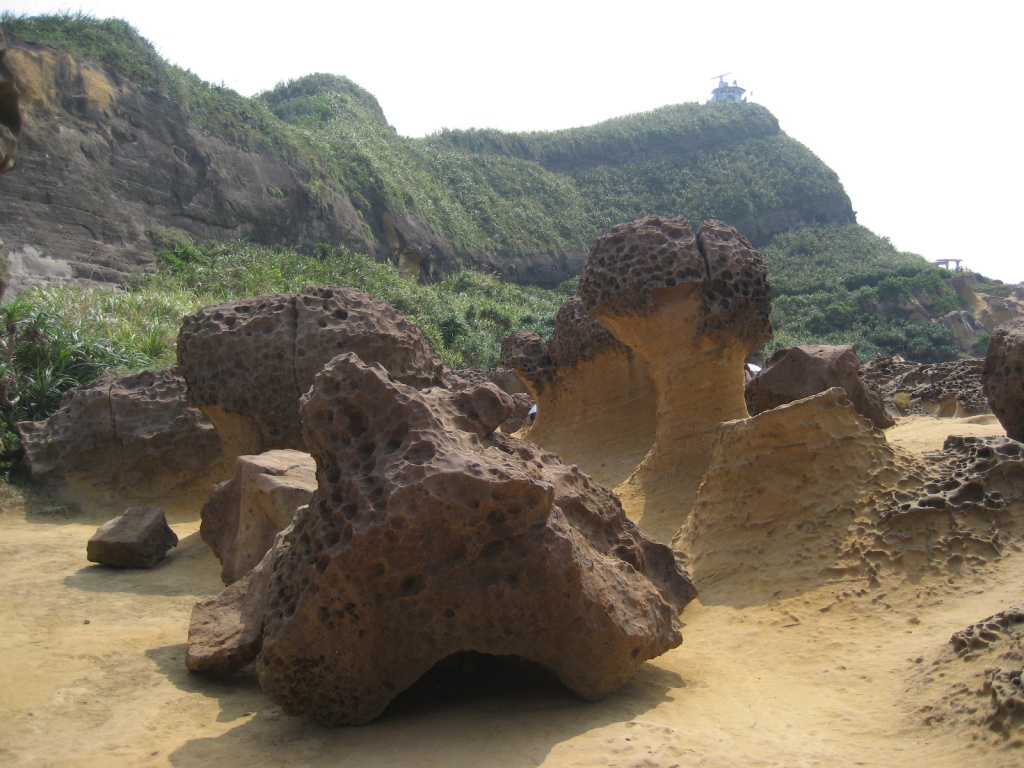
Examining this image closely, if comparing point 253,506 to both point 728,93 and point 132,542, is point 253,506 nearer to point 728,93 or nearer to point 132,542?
point 132,542

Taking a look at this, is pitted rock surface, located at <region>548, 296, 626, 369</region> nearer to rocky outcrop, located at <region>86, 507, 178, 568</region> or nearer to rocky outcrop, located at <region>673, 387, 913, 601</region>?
rocky outcrop, located at <region>673, 387, 913, 601</region>

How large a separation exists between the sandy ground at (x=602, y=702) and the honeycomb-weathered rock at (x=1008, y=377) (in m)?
2.05

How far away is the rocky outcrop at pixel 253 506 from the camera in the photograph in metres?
3.96

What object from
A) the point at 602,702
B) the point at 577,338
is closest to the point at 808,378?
the point at 577,338

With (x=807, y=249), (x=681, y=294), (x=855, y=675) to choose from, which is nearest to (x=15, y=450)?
(x=681, y=294)

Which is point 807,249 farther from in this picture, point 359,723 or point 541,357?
point 359,723

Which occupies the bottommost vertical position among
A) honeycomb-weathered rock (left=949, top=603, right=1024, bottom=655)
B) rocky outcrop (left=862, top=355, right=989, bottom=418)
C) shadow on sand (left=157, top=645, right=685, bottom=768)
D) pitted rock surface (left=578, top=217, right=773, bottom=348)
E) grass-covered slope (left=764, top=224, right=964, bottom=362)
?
shadow on sand (left=157, top=645, right=685, bottom=768)

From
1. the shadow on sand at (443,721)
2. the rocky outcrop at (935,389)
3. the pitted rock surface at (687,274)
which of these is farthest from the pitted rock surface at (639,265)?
the rocky outcrop at (935,389)

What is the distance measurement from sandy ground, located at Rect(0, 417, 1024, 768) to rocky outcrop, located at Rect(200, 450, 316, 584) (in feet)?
1.30

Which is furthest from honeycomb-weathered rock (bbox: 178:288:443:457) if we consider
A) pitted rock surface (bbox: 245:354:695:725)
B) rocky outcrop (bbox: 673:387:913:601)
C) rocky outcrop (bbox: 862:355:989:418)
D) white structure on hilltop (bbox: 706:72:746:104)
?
white structure on hilltop (bbox: 706:72:746:104)

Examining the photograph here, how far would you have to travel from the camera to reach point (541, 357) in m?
9.12

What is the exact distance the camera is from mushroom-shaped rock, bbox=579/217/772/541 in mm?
5930

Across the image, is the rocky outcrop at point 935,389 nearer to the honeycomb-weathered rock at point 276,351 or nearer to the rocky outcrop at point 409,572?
the honeycomb-weathered rock at point 276,351

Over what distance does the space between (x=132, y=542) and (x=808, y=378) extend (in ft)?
18.6
